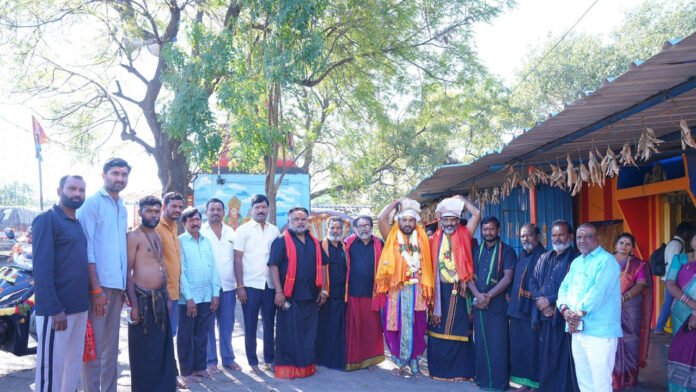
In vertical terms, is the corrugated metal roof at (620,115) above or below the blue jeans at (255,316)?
above

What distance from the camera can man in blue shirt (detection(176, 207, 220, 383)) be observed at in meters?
6.43

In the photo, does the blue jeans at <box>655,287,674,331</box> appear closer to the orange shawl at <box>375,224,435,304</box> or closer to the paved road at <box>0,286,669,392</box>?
the paved road at <box>0,286,669,392</box>

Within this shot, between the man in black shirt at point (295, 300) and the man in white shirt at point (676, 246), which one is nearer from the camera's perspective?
the man in black shirt at point (295, 300)

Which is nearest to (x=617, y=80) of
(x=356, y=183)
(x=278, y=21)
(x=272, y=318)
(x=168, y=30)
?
(x=272, y=318)

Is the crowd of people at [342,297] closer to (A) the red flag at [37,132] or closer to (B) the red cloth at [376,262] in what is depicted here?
(B) the red cloth at [376,262]

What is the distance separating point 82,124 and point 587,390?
14023mm

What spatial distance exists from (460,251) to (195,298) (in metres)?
2.82

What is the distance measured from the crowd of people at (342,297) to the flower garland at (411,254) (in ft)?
0.05

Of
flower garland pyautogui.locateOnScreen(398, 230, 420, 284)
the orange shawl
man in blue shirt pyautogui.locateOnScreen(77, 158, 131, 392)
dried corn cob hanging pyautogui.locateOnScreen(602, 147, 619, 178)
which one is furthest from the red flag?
dried corn cob hanging pyautogui.locateOnScreen(602, 147, 619, 178)

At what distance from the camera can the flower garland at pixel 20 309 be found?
6.24 metres

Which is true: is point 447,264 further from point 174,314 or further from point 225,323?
point 174,314

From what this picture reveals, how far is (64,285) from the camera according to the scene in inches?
180

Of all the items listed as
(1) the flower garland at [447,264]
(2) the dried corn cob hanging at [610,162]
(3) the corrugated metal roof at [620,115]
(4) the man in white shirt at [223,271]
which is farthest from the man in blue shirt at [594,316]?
(4) the man in white shirt at [223,271]

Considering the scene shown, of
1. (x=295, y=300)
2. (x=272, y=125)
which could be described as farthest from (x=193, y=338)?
(x=272, y=125)
